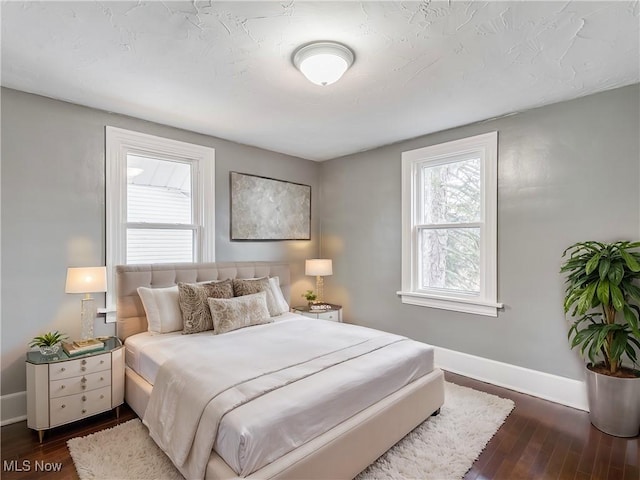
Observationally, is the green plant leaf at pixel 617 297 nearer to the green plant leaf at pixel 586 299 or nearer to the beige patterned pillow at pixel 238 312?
the green plant leaf at pixel 586 299

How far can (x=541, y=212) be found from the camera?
299cm

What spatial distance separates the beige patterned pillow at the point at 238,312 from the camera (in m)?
2.89

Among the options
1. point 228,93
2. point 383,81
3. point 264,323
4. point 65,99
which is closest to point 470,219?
point 383,81

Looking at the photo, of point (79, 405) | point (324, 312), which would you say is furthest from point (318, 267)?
point (79, 405)

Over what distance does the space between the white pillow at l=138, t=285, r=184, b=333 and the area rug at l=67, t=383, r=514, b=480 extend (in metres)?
0.73

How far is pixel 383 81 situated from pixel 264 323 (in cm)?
234

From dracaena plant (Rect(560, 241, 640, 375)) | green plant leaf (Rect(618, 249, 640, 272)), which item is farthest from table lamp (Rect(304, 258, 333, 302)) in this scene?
green plant leaf (Rect(618, 249, 640, 272))

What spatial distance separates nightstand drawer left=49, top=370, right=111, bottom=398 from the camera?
2342 millimetres

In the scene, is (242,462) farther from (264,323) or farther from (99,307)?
(99,307)

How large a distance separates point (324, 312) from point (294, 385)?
2370 millimetres

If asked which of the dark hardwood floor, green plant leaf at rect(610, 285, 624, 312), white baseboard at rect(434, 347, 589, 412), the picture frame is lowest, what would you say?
the dark hardwood floor

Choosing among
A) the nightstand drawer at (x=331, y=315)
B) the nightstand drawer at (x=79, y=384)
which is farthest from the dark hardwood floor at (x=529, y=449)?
the nightstand drawer at (x=331, y=315)

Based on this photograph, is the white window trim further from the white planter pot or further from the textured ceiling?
the white planter pot

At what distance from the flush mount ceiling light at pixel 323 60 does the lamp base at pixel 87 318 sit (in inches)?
97.1
